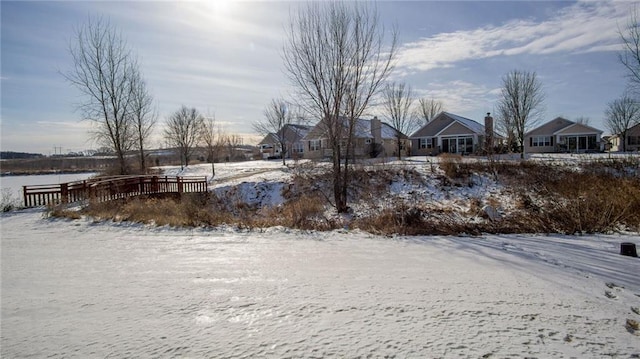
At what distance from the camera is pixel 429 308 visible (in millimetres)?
4133

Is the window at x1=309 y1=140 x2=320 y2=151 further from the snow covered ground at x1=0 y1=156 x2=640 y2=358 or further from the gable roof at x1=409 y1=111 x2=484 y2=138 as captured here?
the snow covered ground at x1=0 y1=156 x2=640 y2=358

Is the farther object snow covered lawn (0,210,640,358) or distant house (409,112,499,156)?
distant house (409,112,499,156)

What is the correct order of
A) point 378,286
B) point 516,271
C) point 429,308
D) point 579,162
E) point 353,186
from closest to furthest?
point 429,308
point 378,286
point 516,271
point 353,186
point 579,162

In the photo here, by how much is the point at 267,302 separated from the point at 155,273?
225 cm

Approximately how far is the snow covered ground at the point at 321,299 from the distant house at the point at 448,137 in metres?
35.2

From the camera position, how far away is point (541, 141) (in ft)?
147

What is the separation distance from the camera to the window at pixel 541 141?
1747 inches

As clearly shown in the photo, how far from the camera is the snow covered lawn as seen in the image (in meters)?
3.38

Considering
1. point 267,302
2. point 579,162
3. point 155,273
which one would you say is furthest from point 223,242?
point 579,162

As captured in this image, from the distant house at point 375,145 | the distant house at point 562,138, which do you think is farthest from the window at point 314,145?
the distant house at point 562,138

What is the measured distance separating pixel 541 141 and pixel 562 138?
2.28 meters

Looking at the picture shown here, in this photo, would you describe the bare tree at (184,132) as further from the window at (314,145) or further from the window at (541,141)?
the window at (541,141)

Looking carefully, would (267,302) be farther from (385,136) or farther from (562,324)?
(385,136)

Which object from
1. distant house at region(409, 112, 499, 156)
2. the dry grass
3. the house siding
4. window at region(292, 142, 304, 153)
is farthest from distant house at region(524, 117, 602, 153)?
window at region(292, 142, 304, 153)
